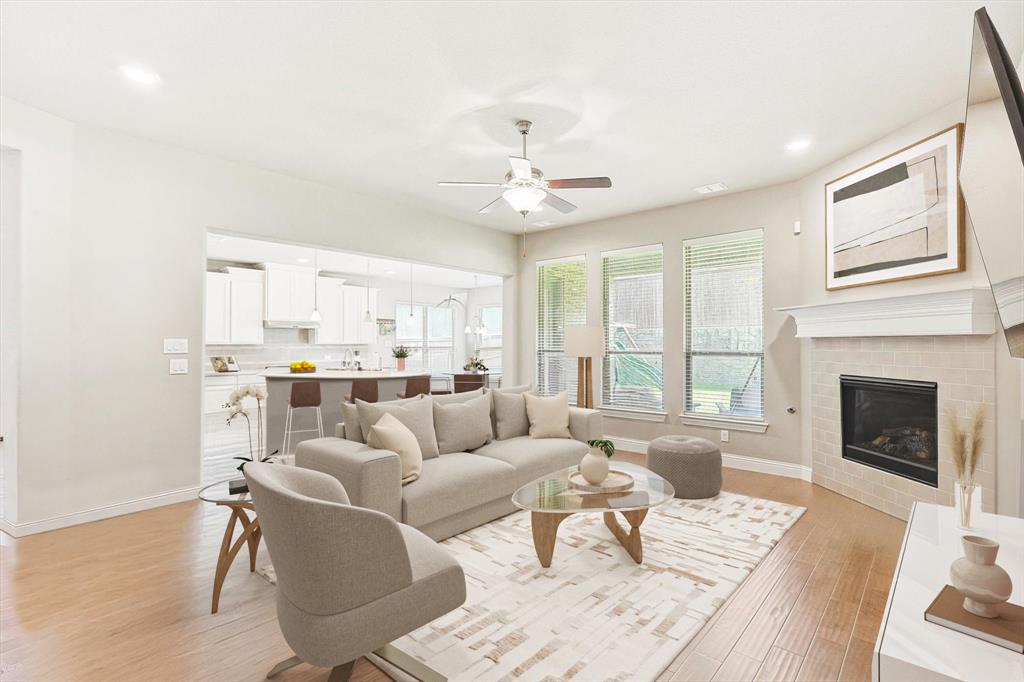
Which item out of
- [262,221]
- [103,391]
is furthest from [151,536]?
[262,221]

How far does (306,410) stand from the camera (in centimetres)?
622

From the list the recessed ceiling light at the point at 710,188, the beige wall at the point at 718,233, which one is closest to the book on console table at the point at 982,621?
the beige wall at the point at 718,233

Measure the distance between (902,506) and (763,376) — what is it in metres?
1.78

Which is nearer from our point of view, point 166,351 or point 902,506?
point 902,506

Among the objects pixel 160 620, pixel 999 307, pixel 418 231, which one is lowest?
pixel 160 620

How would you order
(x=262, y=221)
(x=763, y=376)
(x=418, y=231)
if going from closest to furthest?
(x=262, y=221) → (x=763, y=376) → (x=418, y=231)

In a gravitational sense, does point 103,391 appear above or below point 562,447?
above

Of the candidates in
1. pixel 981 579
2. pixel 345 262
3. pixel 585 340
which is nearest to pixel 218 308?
pixel 345 262

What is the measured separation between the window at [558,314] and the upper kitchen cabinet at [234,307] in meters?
4.89

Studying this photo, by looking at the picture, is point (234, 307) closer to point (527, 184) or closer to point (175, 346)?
point (175, 346)

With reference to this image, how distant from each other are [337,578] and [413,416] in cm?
208

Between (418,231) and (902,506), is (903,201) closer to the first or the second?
(902,506)

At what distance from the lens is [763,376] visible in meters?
5.27

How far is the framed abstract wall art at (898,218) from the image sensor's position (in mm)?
3447
